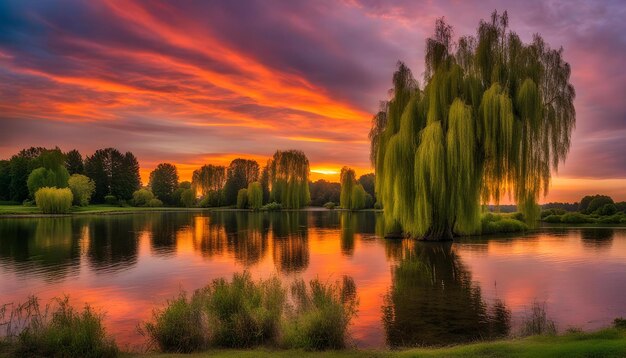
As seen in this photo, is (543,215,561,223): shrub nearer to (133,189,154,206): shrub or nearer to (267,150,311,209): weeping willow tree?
(267,150,311,209): weeping willow tree

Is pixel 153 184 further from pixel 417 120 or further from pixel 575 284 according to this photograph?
pixel 575 284

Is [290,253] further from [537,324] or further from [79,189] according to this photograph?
[79,189]

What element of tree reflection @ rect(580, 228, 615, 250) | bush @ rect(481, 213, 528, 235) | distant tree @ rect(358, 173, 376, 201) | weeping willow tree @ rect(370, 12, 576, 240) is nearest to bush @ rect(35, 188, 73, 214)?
weeping willow tree @ rect(370, 12, 576, 240)

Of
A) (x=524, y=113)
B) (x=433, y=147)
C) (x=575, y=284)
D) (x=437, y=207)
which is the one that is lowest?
(x=575, y=284)

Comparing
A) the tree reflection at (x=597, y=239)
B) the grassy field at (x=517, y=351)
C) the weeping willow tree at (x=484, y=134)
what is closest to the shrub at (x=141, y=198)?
the weeping willow tree at (x=484, y=134)

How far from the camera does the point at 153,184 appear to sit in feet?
453

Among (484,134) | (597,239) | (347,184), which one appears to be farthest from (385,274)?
(347,184)

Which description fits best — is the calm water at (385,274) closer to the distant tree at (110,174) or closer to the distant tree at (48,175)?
the distant tree at (48,175)

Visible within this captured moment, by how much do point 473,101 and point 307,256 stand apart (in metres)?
14.5

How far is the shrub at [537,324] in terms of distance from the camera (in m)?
10.9

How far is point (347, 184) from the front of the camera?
3836 inches

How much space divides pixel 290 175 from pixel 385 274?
81.4 meters

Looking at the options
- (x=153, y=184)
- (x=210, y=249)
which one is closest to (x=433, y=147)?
(x=210, y=249)

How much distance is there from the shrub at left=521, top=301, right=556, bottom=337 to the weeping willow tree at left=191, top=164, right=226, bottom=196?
11889cm
